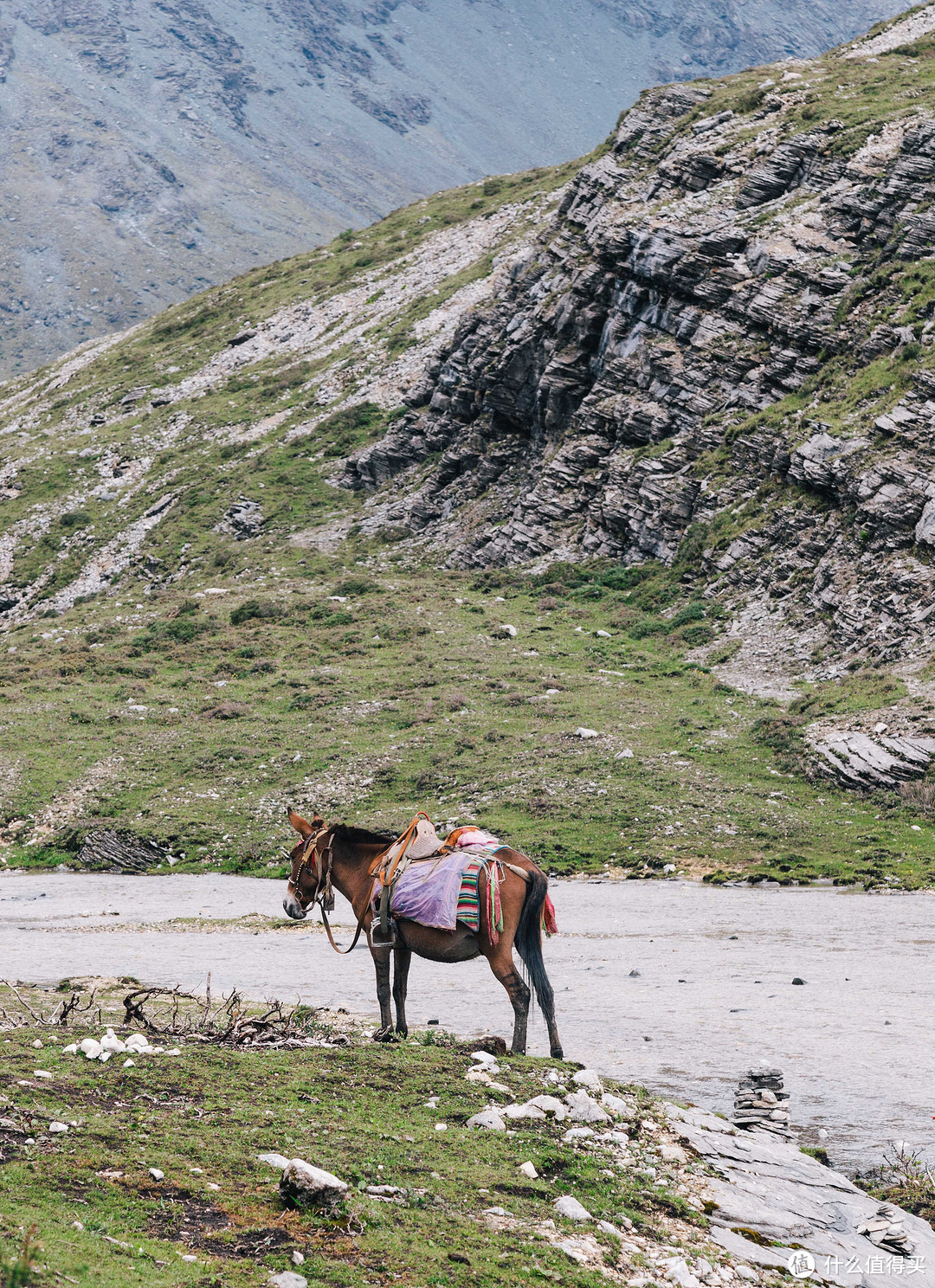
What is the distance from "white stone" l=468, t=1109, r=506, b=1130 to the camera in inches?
399

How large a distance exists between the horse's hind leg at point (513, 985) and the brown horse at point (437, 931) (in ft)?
0.04

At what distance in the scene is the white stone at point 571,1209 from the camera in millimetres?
8375

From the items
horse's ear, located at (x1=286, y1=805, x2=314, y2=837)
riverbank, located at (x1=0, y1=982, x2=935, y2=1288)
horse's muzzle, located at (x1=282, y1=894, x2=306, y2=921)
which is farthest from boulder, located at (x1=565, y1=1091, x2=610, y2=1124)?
horse's ear, located at (x1=286, y1=805, x2=314, y2=837)

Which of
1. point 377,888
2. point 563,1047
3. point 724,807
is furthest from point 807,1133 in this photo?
point 724,807

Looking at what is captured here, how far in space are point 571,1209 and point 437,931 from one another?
5.10 metres

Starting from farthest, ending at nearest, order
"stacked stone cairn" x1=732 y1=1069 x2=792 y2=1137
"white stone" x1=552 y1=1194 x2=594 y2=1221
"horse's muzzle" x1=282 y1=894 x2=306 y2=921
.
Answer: "horse's muzzle" x1=282 y1=894 x2=306 y2=921 → "stacked stone cairn" x1=732 y1=1069 x2=792 y2=1137 → "white stone" x1=552 y1=1194 x2=594 y2=1221

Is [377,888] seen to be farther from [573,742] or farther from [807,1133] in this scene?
[573,742]

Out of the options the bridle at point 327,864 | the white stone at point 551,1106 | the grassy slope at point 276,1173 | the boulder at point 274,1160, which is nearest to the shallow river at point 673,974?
the white stone at point 551,1106

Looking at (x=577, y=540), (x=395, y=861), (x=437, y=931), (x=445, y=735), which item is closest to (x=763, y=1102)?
(x=437, y=931)

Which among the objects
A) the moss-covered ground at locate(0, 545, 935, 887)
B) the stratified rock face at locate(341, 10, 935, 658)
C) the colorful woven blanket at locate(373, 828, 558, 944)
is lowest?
the moss-covered ground at locate(0, 545, 935, 887)

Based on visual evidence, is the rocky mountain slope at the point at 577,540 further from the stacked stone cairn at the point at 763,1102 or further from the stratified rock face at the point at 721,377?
the stacked stone cairn at the point at 763,1102

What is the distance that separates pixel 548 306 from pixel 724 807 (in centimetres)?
4611

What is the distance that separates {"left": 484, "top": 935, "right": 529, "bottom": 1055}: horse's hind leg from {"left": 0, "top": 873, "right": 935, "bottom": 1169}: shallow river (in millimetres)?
1482

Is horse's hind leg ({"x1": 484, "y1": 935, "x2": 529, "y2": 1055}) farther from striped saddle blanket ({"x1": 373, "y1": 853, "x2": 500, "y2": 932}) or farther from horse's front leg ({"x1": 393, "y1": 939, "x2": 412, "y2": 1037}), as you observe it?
horse's front leg ({"x1": 393, "y1": 939, "x2": 412, "y2": 1037})
